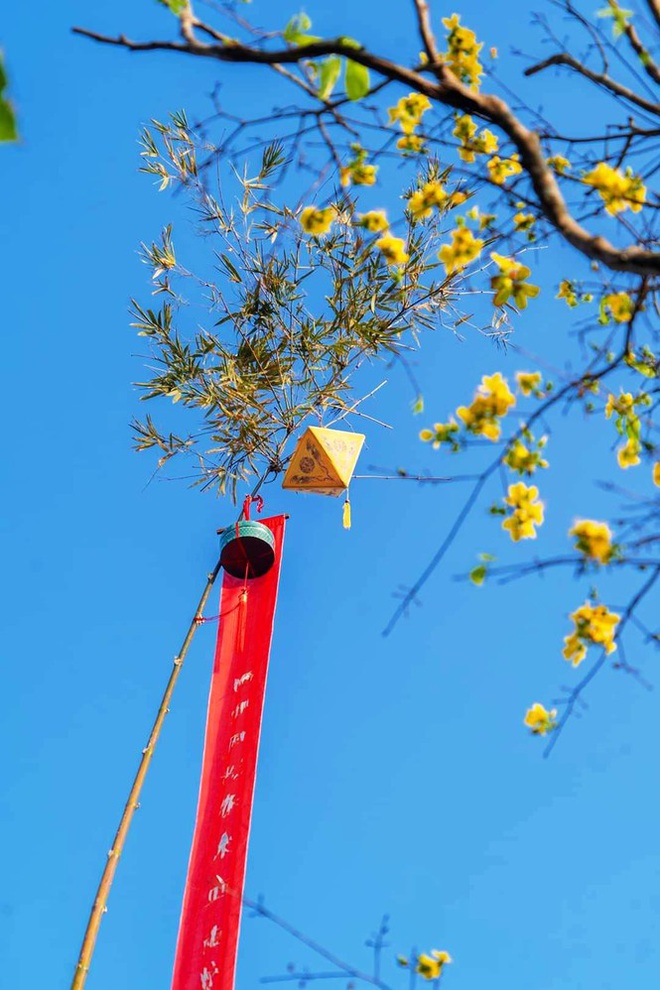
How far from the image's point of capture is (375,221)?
1968 millimetres

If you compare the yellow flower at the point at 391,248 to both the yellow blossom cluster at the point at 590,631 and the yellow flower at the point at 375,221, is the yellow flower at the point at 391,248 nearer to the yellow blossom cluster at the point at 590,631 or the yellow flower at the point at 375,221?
the yellow flower at the point at 375,221

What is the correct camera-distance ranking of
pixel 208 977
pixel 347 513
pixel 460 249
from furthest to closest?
pixel 347 513, pixel 208 977, pixel 460 249

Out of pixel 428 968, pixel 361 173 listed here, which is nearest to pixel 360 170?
pixel 361 173

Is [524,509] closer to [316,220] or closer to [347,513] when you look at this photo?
[316,220]

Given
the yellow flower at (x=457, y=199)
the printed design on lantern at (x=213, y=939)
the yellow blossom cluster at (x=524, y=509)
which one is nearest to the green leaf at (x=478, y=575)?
the yellow blossom cluster at (x=524, y=509)

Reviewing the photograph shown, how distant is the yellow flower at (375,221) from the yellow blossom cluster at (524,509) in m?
0.57

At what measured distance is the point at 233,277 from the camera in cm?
443

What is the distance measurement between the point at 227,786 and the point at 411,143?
1894 mm

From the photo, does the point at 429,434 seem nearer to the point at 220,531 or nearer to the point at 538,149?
the point at 538,149

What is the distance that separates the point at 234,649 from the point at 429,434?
177 centimetres

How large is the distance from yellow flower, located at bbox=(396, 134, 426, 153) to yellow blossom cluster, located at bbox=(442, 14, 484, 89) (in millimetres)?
162

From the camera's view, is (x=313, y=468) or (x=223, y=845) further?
(x=313, y=468)

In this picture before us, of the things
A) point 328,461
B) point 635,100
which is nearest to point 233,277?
point 328,461

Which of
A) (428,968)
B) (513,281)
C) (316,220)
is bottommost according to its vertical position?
(428,968)
